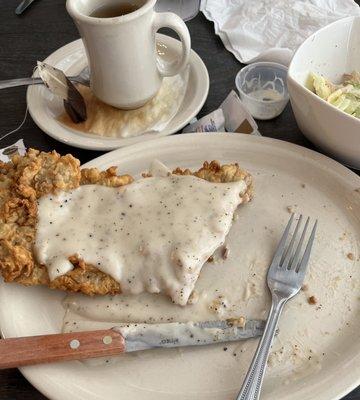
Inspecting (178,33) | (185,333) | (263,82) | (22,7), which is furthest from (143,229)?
(22,7)

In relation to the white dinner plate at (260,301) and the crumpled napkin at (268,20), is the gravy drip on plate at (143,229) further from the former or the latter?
the crumpled napkin at (268,20)

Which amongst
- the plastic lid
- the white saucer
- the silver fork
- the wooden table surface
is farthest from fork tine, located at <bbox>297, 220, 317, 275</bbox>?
the plastic lid

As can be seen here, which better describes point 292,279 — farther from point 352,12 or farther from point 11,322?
point 352,12

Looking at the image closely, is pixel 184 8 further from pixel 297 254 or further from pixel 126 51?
pixel 297 254

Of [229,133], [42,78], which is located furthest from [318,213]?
[42,78]

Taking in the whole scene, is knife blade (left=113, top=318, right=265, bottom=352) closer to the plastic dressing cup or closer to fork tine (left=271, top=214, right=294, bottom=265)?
fork tine (left=271, top=214, right=294, bottom=265)

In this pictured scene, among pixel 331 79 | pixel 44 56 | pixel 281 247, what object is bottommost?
pixel 44 56

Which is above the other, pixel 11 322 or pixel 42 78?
pixel 42 78
